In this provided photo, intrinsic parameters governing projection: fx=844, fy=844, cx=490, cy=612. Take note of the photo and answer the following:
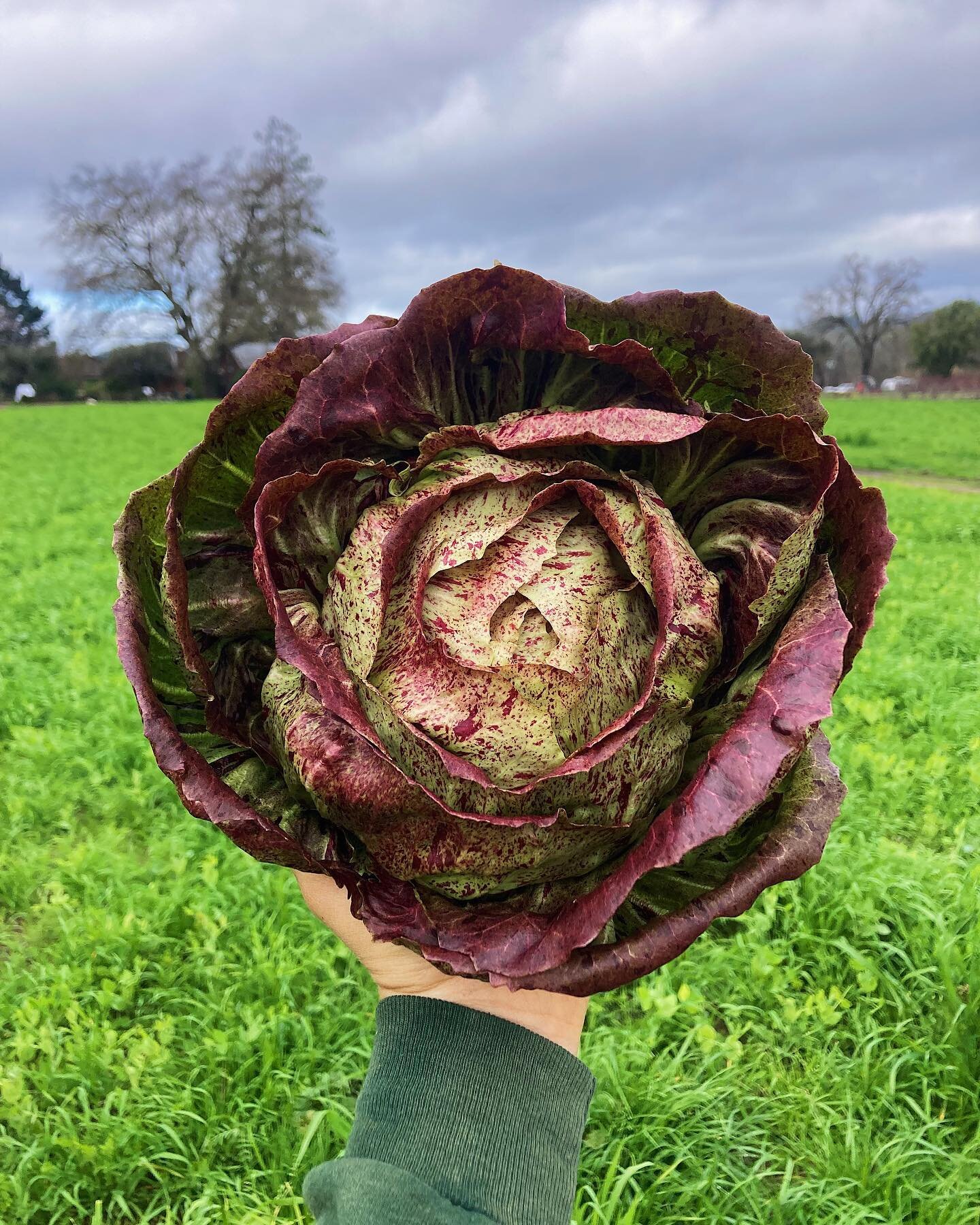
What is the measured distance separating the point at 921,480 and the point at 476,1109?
65.5 ft

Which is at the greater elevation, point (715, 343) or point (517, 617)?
point (715, 343)

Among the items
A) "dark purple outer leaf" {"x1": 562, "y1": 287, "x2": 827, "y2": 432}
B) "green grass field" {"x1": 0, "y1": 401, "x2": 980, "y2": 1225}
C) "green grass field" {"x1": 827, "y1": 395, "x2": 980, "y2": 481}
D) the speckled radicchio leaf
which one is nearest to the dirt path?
"green grass field" {"x1": 827, "y1": 395, "x2": 980, "y2": 481}

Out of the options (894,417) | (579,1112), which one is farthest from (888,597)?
(894,417)

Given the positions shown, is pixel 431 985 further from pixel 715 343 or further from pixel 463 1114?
pixel 715 343

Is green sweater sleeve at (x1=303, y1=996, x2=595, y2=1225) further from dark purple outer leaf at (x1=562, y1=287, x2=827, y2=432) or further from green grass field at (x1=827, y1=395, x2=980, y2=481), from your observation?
green grass field at (x1=827, y1=395, x2=980, y2=481)

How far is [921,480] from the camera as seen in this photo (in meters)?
18.7

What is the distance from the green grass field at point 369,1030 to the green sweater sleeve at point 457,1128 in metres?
0.58

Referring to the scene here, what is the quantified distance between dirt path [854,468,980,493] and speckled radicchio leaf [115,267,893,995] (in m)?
17.1

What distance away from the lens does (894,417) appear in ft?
102

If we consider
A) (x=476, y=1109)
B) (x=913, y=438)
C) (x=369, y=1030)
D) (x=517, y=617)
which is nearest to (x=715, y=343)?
(x=517, y=617)

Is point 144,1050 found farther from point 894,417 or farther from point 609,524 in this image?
point 894,417

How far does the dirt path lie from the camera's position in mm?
17500

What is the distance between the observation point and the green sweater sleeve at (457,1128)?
1.51m

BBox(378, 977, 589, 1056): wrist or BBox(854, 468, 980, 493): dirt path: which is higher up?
BBox(378, 977, 589, 1056): wrist
